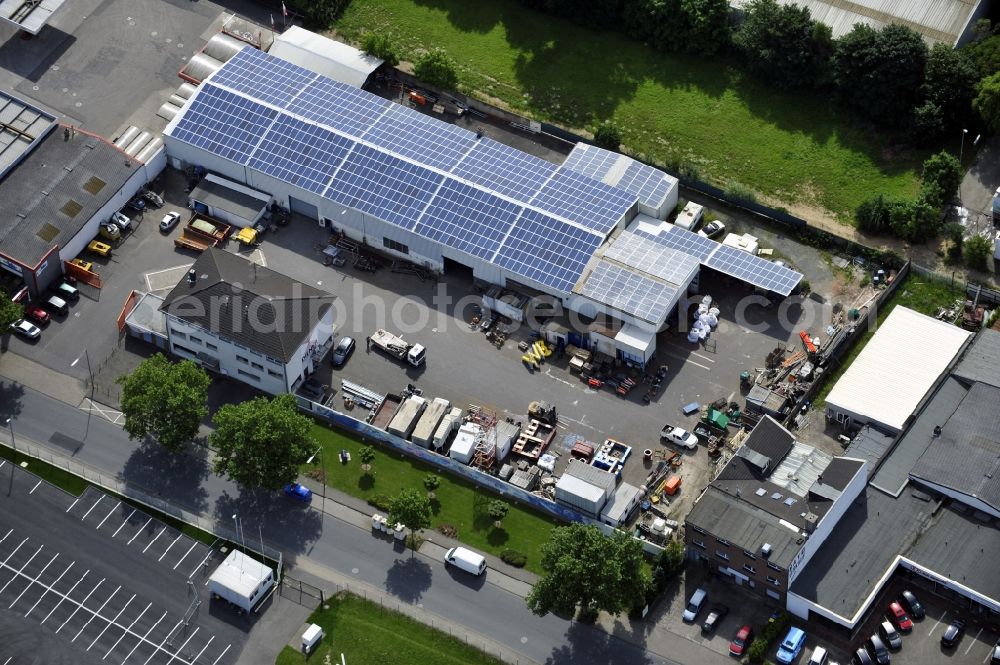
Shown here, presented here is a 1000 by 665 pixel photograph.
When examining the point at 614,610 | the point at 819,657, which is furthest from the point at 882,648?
the point at 614,610

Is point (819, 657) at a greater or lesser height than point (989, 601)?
lesser

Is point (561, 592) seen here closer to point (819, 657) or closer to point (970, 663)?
point (819, 657)

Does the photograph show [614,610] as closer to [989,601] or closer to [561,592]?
[561,592]

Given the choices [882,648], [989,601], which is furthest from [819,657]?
[989,601]

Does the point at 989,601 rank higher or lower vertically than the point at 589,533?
higher

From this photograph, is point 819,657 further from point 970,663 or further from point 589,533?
point 589,533

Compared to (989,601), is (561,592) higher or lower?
lower
